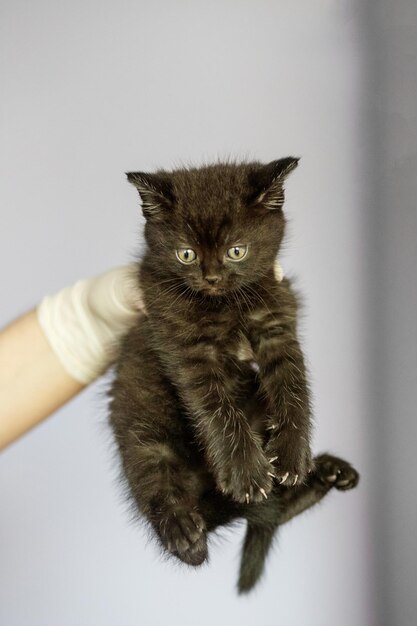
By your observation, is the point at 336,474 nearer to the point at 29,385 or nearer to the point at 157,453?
the point at 157,453

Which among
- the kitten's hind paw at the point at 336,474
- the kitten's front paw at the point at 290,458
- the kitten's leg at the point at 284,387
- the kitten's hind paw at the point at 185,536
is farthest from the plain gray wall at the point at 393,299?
the kitten's hind paw at the point at 185,536

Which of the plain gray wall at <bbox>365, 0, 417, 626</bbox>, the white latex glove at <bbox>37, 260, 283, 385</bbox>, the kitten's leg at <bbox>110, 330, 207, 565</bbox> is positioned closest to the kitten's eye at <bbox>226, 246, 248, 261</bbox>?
the kitten's leg at <bbox>110, 330, 207, 565</bbox>

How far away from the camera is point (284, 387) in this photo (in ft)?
4.02

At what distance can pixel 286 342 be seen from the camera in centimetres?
128

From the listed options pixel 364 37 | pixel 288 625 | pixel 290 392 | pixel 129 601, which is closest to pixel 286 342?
pixel 290 392

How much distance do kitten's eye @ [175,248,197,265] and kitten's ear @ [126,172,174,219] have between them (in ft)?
0.32

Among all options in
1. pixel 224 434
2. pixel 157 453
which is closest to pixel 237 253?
pixel 224 434

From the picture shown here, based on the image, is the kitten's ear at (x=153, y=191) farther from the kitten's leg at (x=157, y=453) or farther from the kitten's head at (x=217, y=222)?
the kitten's leg at (x=157, y=453)

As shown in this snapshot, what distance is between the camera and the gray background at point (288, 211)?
6.28 feet

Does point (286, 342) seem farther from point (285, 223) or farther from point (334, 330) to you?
point (334, 330)

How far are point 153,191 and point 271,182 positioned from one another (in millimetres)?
233

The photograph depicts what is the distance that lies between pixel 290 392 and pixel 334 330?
919 mm

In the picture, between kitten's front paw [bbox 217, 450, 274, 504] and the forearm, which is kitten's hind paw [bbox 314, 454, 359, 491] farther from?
the forearm

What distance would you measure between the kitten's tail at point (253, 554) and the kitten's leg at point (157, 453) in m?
0.29
